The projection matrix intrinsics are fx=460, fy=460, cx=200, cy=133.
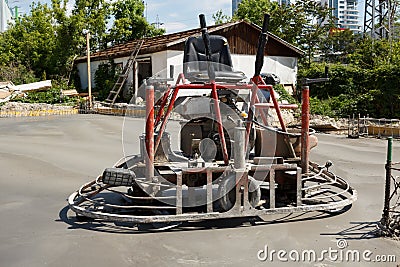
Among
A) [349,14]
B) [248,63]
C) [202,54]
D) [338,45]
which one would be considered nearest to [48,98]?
[248,63]

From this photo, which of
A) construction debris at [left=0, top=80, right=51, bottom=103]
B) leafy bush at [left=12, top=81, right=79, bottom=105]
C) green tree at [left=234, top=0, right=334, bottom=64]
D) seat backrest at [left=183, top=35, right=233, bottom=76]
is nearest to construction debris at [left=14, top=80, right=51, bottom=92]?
construction debris at [left=0, top=80, right=51, bottom=103]

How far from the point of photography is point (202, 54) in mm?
7453

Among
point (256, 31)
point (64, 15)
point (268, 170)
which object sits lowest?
point (268, 170)

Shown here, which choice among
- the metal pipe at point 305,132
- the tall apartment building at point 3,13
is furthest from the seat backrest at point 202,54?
the tall apartment building at point 3,13

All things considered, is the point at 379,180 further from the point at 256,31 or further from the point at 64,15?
the point at 64,15

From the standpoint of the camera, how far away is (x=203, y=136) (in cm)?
676

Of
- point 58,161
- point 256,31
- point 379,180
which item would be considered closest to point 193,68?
point 379,180

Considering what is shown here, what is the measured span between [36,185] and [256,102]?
445 centimetres

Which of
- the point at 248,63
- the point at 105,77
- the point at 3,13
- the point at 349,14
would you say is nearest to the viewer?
the point at 248,63

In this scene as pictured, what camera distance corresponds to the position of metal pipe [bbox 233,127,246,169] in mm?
5699

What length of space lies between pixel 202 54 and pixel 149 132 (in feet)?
6.76

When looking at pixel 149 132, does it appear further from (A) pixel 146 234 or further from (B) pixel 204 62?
(B) pixel 204 62

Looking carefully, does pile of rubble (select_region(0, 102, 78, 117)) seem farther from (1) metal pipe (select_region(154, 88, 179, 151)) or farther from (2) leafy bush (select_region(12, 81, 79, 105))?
(1) metal pipe (select_region(154, 88, 179, 151))

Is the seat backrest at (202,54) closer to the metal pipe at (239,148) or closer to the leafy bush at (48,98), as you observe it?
the metal pipe at (239,148)
